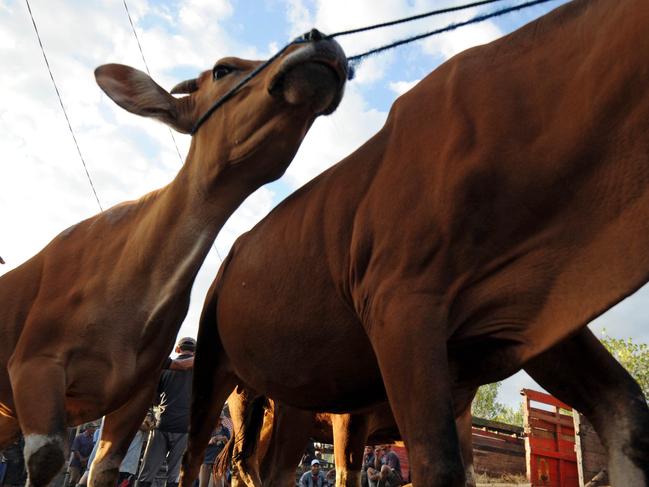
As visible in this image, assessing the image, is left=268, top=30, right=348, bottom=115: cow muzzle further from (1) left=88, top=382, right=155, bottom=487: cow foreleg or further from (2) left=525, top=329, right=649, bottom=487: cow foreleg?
(1) left=88, top=382, right=155, bottom=487: cow foreleg

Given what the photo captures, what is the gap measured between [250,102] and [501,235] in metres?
2.04

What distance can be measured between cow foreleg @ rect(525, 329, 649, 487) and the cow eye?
2.67 metres


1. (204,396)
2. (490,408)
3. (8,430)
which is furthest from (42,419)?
(490,408)

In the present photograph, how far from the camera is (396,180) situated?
288 cm

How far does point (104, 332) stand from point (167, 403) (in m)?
4.15

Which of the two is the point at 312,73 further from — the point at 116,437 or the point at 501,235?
the point at 116,437

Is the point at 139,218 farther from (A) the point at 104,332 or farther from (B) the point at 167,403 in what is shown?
(B) the point at 167,403

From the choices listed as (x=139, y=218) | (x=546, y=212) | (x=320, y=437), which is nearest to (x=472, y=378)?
(x=546, y=212)

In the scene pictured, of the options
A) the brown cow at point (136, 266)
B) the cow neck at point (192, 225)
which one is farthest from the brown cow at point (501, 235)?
the cow neck at point (192, 225)

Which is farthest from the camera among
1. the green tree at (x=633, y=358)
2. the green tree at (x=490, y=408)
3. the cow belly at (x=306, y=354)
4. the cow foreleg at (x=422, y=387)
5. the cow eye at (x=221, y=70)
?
the green tree at (x=490, y=408)

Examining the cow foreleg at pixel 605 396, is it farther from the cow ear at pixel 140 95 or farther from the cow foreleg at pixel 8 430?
the cow foreleg at pixel 8 430

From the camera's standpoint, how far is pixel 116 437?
4.70m

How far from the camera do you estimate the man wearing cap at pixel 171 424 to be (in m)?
7.90

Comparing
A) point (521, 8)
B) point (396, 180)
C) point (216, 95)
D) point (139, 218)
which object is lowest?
point (396, 180)
